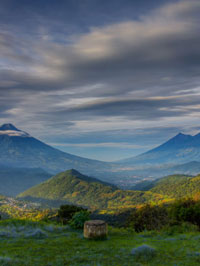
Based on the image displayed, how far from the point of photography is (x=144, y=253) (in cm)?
863

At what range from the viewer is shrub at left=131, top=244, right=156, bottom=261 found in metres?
8.28

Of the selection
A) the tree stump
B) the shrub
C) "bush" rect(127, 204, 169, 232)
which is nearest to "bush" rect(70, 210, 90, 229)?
the tree stump

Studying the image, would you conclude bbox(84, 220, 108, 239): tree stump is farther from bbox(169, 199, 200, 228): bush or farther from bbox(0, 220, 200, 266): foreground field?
bbox(169, 199, 200, 228): bush

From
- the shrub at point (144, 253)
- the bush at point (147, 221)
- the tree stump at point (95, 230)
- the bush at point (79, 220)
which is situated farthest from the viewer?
the bush at point (147, 221)

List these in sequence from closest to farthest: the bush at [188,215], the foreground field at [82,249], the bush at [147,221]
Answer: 1. the foreground field at [82,249]
2. the bush at [147,221]
3. the bush at [188,215]

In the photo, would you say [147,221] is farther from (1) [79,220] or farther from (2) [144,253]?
(2) [144,253]

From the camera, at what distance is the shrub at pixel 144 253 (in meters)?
8.28

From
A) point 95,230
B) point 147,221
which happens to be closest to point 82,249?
point 95,230

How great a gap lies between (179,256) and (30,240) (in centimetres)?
651

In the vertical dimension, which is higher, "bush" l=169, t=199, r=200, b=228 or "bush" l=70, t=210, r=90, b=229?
"bush" l=70, t=210, r=90, b=229

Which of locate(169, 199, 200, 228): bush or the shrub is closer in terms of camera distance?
the shrub

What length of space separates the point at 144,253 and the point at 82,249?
7.94 feet

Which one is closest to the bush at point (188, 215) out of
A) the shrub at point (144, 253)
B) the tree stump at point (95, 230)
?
the tree stump at point (95, 230)

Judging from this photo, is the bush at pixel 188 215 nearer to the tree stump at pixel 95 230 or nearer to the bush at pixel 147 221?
the bush at pixel 147 221
